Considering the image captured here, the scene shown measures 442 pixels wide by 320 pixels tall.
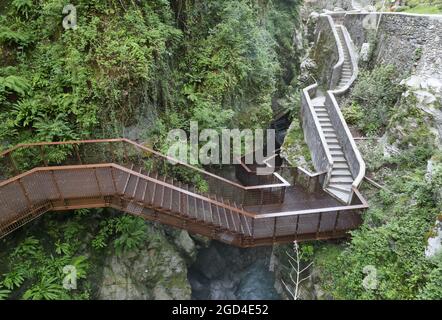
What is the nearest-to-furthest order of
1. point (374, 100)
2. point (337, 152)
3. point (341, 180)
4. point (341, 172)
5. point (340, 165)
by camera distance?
1. point (341, 180)
2. point (341, 172)
3. point (340, 165)
4. point (337, 152)
5. point (374, 100)

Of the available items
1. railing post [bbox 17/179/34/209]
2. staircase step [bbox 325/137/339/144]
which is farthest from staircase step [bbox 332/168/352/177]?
railing post [bbox 17/179/34/209]

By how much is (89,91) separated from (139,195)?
3.44 metres

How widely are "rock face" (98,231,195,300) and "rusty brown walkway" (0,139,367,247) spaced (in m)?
1.88

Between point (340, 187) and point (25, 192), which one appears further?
point (340, 187)

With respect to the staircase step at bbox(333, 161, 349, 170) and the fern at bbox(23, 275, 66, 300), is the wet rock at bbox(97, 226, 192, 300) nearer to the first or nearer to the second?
the fern at bbox(23, 275, 66, 300)

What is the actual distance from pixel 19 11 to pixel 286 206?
11413 mm

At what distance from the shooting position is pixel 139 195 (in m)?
8.16

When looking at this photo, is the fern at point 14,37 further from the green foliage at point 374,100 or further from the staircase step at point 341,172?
the green foliage at point 374,100

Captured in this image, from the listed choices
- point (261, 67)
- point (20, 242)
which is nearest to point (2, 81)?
point (20, 242)

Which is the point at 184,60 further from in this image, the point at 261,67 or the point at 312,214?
the point at 312,214

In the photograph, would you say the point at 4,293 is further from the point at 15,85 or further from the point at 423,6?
the point at 423,6

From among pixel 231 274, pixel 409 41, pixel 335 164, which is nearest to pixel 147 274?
pixel 231 274

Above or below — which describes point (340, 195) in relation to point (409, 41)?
below

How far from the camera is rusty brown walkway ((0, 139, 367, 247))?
24.3ft
